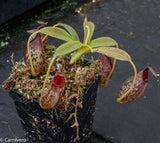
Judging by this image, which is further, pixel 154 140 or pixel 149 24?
pixel 149 24

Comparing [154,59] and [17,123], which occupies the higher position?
[17,123]

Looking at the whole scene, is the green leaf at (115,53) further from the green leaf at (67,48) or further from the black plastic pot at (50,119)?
the black plastic pot at (50,119)

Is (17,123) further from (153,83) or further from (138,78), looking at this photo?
(153,83)

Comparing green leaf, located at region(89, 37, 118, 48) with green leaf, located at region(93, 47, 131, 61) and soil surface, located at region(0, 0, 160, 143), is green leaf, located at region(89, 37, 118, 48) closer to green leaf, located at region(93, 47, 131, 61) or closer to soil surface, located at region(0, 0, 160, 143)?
green leaf, located at region(93, 47, 131, 61)

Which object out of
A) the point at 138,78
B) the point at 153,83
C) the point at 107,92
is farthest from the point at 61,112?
the point at 153,83

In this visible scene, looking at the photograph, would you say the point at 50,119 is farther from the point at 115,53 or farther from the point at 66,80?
the point at 115,53

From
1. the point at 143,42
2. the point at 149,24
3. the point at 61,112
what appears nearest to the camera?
the point at 61,112

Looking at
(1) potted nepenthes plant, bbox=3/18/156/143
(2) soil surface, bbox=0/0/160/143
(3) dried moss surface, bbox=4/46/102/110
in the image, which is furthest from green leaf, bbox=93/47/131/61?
(2) soil surface, bbox=0/0/160/143
